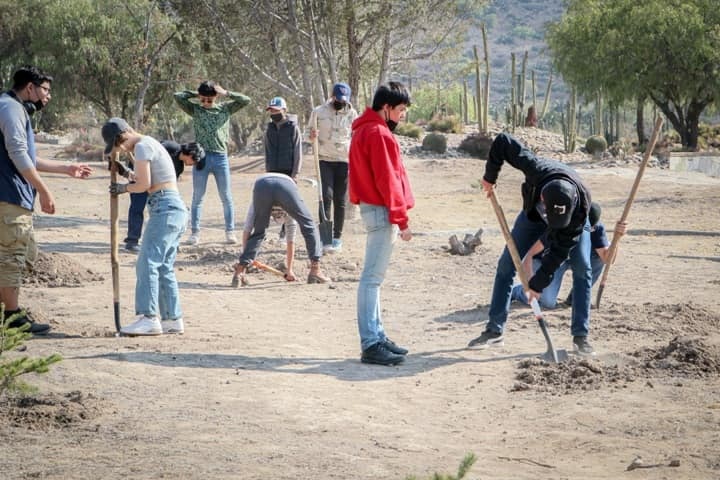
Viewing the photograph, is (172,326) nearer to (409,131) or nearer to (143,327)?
(143,327)

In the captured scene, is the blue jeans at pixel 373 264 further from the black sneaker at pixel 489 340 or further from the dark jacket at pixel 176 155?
the dark jacket at pixel 176 155

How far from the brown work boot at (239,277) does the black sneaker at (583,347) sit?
4168 mm

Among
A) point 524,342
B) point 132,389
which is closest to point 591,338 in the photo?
point 524,342

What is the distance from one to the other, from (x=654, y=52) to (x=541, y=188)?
3105 cm

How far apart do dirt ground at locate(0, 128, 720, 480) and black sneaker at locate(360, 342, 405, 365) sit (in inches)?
5.1

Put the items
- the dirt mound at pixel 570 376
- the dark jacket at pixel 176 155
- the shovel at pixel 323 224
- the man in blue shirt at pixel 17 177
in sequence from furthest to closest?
the shovel at pixel 323 224 → the dark jacket at pixel 176 155 → the man in blue shirt at pixel 17 177 → the dirt mound at pixel 570 376

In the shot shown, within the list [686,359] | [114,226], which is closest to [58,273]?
[114,226]

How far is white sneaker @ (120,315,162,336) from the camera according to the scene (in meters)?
7.86

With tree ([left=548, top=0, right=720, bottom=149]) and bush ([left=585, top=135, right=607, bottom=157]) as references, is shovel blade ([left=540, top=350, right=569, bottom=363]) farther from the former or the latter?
bush ([left=585, top=135, right=607, bottom=157])

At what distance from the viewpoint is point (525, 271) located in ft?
25.0

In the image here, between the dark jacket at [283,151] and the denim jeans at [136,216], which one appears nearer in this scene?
the dark jacket at [283,151]

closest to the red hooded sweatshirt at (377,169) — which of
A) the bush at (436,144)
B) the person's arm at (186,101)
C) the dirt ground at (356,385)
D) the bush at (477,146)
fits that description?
the dirt ground at (356,385)

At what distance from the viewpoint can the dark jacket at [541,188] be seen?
6906 millimetres

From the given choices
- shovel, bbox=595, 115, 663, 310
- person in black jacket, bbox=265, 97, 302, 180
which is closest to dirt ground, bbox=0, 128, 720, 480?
shovel, bbox=595, 115, 663, 310
